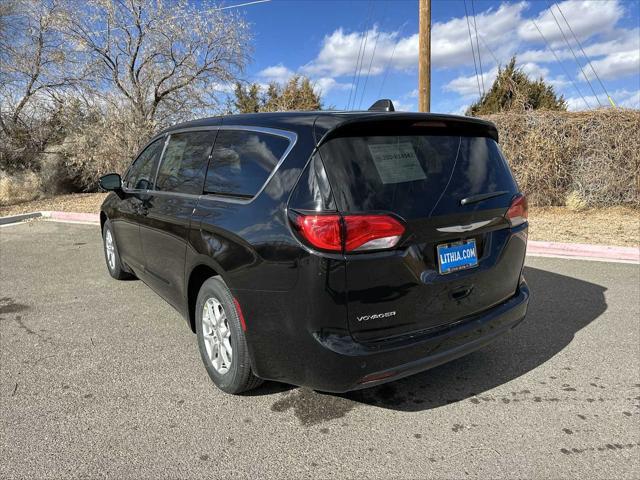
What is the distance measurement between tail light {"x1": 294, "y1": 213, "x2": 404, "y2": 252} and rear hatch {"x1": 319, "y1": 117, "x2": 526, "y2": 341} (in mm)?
39

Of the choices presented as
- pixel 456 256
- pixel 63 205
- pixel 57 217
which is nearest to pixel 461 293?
pixel 456 256

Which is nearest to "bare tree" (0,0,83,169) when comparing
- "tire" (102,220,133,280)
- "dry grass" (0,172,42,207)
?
"dry grass" (0,172,42,207)

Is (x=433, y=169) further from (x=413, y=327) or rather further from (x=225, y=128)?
(x=225, y=128)

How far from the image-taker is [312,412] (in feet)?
9.18

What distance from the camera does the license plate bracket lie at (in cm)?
248

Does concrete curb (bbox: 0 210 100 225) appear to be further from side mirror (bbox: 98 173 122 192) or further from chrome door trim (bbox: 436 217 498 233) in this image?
chrome door trim (bbox: 436 217 498 233)

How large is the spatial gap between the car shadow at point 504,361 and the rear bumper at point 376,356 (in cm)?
50

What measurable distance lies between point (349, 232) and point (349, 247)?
0.07 metres

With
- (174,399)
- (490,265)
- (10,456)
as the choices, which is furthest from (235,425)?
(490,265)

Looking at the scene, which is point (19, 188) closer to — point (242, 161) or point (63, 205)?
point (63, 205)

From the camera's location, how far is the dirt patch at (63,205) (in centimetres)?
1171

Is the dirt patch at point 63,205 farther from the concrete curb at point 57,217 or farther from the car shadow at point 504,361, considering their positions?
the car shadow at point 504,361

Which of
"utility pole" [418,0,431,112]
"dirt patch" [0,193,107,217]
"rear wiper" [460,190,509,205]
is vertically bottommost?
"dirt patch" [0,193,107,217]

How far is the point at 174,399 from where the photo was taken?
2.94 m
